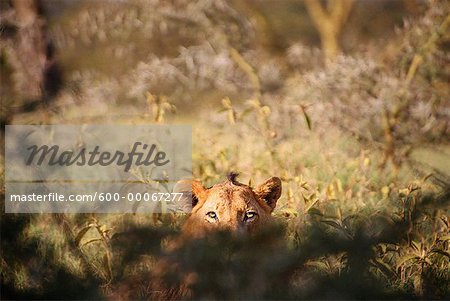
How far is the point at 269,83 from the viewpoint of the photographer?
8.02 m

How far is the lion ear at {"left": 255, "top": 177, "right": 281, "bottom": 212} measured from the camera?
4055 millimetres

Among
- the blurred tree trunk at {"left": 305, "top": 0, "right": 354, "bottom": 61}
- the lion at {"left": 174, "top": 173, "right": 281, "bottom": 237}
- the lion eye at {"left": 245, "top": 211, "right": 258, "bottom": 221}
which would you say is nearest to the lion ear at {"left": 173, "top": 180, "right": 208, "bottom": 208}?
the lion at {"left": 174, "top": 173, "right": 281, "bottom": 237}

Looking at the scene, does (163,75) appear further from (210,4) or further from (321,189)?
(321,189)

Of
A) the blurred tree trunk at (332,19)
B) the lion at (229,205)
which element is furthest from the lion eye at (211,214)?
the blurred tree trunk at (332,19)

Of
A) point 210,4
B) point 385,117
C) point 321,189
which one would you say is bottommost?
point 321,189

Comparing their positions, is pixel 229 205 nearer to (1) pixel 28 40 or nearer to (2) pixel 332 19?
(2) pixel 332 19

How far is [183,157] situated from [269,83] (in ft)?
8.24

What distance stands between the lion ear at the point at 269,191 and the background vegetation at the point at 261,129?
169 millimetres

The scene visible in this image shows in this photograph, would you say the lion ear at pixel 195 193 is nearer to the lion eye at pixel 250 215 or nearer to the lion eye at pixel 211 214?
the lion eye at pixel 211 214

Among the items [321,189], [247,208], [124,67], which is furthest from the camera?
[124,67]

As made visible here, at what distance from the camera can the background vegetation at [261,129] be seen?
1.91 meters

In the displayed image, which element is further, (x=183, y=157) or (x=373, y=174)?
(x=373, y=174)

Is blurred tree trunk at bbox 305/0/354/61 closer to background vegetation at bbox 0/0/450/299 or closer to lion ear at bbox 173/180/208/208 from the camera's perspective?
background vegetation at bbox 0/0/450/299

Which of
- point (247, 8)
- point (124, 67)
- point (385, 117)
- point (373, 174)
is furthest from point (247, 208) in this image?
point (124, 67)
